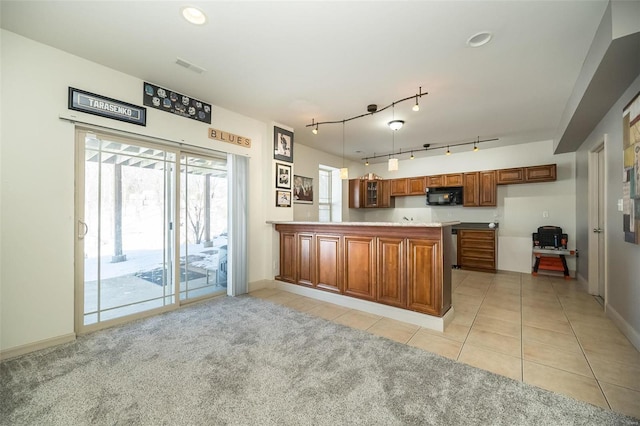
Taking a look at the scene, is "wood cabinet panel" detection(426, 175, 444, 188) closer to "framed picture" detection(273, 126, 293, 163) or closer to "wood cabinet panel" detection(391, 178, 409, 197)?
"wood cabinet panel" detection(391, 178, 409, 197)

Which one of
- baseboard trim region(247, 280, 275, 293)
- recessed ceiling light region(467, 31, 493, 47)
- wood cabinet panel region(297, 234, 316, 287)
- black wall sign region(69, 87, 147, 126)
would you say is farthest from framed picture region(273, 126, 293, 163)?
recessed ceiling light region(467, 31, 493, 47)

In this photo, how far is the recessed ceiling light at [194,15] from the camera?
6.81ft

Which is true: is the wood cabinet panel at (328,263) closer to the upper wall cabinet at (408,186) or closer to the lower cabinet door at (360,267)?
the lower cabinet door at (360,267)

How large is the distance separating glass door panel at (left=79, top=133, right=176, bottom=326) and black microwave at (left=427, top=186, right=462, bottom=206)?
574 centimetres

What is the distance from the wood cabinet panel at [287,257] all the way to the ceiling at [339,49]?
206 centimetres

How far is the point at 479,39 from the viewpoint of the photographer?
7.86 ft

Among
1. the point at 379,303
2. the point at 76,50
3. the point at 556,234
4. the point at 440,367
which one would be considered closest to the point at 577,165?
the point at 556,234

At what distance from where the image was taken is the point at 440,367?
2.16m

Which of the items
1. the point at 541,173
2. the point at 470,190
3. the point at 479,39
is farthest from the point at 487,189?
the point at 479,39

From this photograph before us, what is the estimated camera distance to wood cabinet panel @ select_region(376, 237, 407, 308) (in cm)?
315

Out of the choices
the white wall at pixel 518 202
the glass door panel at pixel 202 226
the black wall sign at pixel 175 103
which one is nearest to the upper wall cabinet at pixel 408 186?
the white wall at pixel 518 202

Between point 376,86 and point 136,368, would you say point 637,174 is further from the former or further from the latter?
point 136,368

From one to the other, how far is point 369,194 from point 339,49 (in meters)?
5.23

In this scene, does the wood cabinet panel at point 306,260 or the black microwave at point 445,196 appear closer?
the wood cabinet panel at point 306,260
